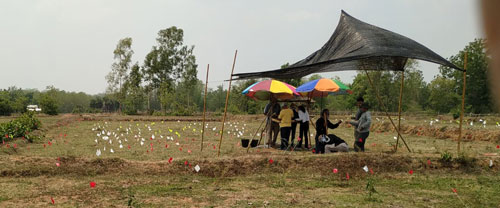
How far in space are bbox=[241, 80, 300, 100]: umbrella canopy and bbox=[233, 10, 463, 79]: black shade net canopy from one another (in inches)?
20.1

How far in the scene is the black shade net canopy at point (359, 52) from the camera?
31.8 ft

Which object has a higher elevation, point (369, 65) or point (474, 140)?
point (369, 65)

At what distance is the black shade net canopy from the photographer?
970cm

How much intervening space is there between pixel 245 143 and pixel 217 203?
6.59m

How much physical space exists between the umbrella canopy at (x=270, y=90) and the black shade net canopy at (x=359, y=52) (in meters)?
0.51

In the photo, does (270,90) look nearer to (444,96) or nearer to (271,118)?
(271,118)

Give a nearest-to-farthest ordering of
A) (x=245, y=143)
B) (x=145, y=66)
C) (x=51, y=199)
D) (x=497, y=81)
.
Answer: (x=497, y=81)
(x=51, y=199)
(x=245, y=143)
(x=145, y=66)

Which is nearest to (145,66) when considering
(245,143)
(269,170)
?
(245,143)

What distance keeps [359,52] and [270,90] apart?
315cm

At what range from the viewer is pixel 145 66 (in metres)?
57.0

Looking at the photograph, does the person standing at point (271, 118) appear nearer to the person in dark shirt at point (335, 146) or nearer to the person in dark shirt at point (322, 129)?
the person in dark shirt at point (322, 129)

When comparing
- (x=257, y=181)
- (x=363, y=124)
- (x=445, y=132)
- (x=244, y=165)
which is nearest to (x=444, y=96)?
(x=445, y=132)

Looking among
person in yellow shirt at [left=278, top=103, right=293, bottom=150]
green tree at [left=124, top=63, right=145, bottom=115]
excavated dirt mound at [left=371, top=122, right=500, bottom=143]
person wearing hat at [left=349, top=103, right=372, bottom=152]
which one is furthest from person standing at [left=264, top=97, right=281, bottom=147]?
green tree at [left=124, top=63, right=145, bottom=115]

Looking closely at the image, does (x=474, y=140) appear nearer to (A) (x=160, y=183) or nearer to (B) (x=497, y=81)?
(A) (x=160, y=183)
